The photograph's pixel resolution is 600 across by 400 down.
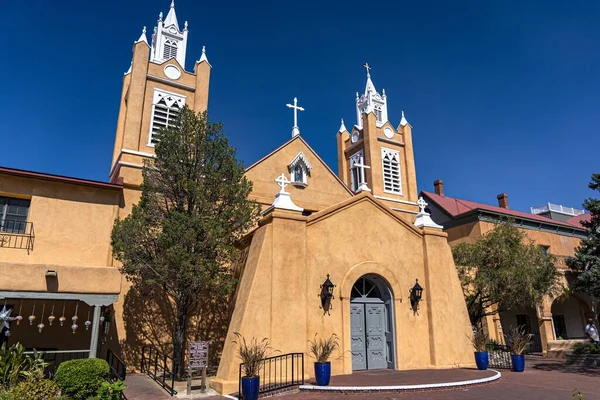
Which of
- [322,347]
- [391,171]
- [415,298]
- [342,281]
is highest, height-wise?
[391,171]

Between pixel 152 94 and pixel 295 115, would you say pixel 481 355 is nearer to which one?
pixel 295 115

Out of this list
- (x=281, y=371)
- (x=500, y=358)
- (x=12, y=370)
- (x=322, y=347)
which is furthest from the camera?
(x=500, y=358)

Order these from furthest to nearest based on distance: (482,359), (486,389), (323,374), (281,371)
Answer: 1. (482,359)
2. (281,371)
3. (486,389)
4. (323,374)

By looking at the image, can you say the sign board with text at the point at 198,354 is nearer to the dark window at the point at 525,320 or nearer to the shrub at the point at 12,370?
the shrub at the point at 12,370

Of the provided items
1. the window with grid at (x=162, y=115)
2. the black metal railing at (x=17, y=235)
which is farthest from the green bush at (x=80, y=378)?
the window with grid at (x=162, y=115)

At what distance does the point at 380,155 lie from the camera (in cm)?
2895

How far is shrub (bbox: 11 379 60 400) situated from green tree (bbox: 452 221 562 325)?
16.4 m

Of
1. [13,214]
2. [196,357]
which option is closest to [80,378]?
[196,357]

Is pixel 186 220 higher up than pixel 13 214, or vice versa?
pixel 13 214

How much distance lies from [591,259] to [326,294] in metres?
17.3

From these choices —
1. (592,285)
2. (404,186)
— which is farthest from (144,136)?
(592,285)

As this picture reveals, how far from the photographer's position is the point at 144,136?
19.5 m

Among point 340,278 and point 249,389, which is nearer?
point 249,389

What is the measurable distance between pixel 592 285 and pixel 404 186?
11.9 meters
